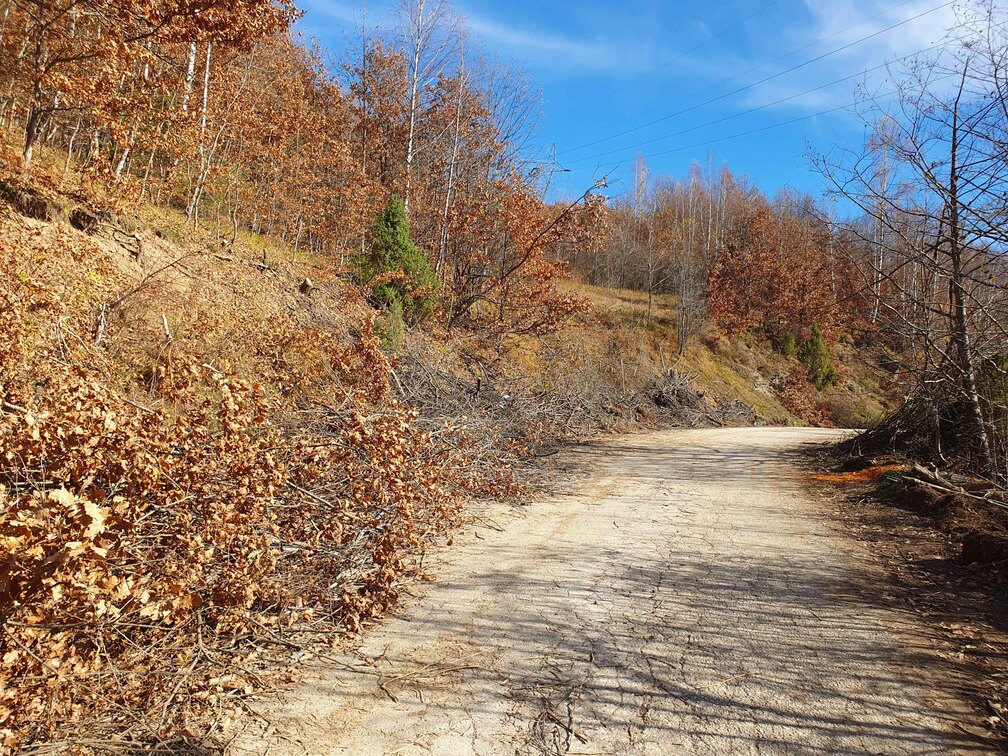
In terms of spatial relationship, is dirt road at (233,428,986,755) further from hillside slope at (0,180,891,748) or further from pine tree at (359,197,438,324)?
pine tree at (359,197,438,324)

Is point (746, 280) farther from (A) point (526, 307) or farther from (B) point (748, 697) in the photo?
(B) point (748, 697)

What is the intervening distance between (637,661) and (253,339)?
7715 mm

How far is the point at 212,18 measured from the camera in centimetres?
935

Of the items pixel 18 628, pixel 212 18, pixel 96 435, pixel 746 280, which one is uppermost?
pixel 746 280

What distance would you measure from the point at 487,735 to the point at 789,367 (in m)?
38.4

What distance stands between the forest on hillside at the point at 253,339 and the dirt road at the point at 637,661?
599 mm

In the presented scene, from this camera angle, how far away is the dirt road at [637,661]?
2.92 meters

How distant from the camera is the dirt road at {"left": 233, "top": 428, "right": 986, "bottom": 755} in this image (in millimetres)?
2920

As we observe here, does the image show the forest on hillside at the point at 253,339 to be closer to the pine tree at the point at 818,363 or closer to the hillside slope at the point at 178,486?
the hillside slope at the point at 178,486

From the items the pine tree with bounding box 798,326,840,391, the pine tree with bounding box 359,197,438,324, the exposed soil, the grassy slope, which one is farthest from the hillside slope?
the pine tree with bounding box 798,326,840,391

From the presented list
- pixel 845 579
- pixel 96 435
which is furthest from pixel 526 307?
pixel 96 435

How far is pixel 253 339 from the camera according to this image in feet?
30.3

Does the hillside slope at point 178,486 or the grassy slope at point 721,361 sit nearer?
the hillside slope at point 178,486

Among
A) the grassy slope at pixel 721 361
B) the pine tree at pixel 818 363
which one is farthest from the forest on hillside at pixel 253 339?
the pine tree at pixel 818 363
